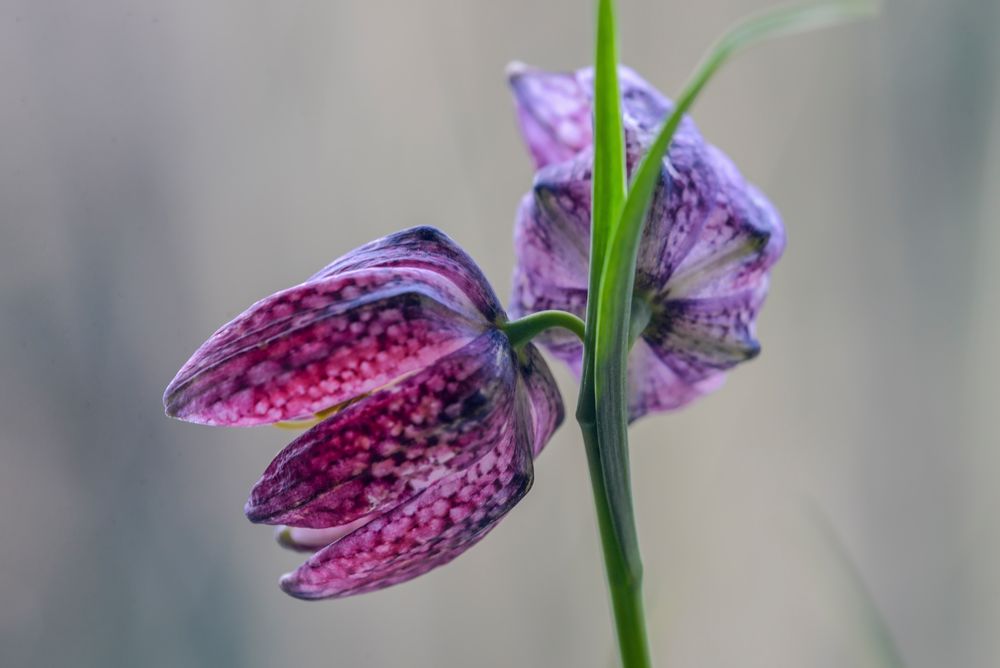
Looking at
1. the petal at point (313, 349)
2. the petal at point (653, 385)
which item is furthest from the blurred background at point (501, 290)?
the petal at point (313, 349)

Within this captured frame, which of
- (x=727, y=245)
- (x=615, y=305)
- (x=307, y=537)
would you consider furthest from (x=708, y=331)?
(x=307, y=537)

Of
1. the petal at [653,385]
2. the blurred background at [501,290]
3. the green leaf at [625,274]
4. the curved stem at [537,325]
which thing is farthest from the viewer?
the blurred background at [501,290]

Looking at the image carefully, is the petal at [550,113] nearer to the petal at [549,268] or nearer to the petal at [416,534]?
the petal at [549,268]

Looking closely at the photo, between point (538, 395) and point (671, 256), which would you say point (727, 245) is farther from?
point (538, 395)

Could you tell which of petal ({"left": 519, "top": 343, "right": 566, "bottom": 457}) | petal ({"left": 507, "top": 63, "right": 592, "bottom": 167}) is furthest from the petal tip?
petal ({"left": 507, "top": 63, "right": 592, "bottom": 167})

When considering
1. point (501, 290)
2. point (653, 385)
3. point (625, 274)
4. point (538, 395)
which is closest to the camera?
point (625, 274)

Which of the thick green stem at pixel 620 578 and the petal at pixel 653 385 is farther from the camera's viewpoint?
the petal at pixel 653 385

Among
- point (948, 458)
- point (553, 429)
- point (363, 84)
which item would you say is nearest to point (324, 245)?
point (363, 84)

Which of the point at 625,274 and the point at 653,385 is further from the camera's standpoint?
the point at 653,385

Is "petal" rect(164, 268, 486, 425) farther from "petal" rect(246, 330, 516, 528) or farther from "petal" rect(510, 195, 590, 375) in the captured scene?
"petal" rect(510, 195, 590, 375)

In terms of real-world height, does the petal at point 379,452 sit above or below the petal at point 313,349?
below
